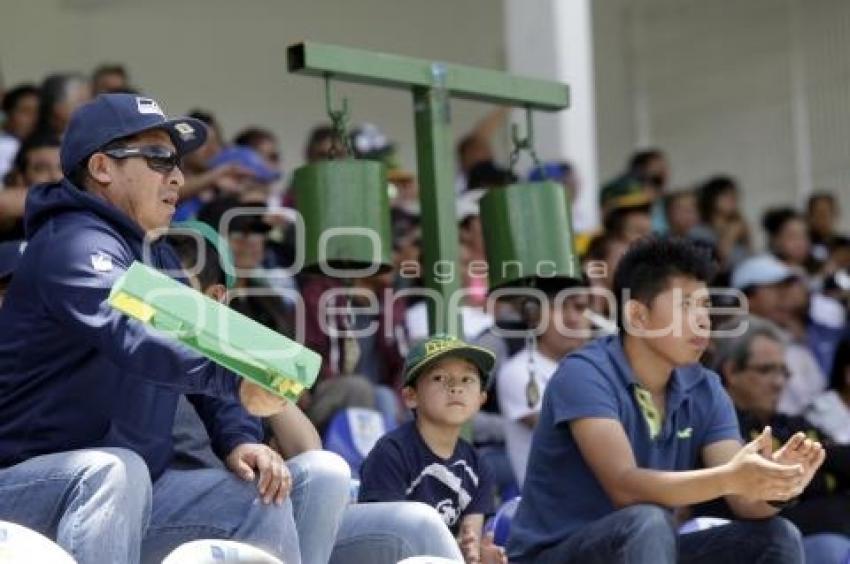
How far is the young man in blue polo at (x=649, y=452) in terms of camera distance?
19.7 feet

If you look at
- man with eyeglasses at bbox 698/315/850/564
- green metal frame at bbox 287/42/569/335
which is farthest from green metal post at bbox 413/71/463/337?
man with eyeglasses at bbox 698/315/850/564

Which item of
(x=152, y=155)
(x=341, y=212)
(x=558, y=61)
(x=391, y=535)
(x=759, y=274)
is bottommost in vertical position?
(x=391, y=535)

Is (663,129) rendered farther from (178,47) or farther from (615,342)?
(615,342)

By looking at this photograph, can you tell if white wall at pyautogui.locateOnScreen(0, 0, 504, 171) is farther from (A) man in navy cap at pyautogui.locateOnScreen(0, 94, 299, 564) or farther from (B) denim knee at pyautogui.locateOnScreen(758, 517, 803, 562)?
(B) denim knee at pyautogui.locateOnScreen(758, 517, 803, 562)

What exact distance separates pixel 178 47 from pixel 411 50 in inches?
63.3

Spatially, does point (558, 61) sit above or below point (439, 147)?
above

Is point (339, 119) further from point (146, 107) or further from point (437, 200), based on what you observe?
point (146, 107)

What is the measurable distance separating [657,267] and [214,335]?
208cm

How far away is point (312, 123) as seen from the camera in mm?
13672

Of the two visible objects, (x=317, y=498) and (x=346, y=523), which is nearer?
(x=317, y=498)

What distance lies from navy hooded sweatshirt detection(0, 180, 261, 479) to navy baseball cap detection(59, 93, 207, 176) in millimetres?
100

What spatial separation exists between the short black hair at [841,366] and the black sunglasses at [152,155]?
4.55 meters

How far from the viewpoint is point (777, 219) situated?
41.2 feet

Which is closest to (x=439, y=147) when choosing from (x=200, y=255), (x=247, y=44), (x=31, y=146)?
(x=200, y=255)
